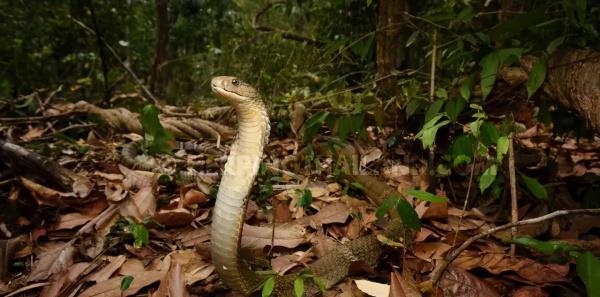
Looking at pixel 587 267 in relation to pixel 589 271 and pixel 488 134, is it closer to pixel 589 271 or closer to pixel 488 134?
pixel 589 271

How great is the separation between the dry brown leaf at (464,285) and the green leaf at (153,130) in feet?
6.23

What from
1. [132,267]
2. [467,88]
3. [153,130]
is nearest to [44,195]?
[153,130]

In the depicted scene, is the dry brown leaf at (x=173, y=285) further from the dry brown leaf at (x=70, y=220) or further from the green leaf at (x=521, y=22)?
the green leaf at (x=521, y=22)

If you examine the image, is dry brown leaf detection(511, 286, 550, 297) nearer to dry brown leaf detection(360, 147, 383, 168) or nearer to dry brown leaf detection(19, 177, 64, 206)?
dry brown leaf detection(360, 147, 383, 168)

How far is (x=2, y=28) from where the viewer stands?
18.9 feet

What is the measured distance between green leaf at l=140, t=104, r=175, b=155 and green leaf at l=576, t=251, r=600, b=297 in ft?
7.55

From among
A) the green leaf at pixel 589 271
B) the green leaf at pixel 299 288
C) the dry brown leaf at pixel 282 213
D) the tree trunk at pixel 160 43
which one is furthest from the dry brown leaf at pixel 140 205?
the tree trunk at pixel 160 43

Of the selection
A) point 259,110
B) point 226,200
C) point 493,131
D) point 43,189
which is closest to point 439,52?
point 493,131

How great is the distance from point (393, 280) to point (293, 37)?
413 centimetres

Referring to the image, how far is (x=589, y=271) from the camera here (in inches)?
55.2

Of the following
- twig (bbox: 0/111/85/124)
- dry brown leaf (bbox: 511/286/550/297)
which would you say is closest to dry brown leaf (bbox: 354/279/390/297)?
dry brown leaf (bbox: 511/286/550/297)

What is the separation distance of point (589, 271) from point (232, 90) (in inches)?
58.4

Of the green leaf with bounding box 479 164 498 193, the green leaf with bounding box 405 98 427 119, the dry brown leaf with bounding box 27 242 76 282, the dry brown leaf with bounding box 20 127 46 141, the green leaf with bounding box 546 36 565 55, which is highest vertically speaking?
the green leaf with bounding box 546 36 565 55

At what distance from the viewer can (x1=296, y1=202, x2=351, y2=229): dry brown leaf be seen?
2564mm
